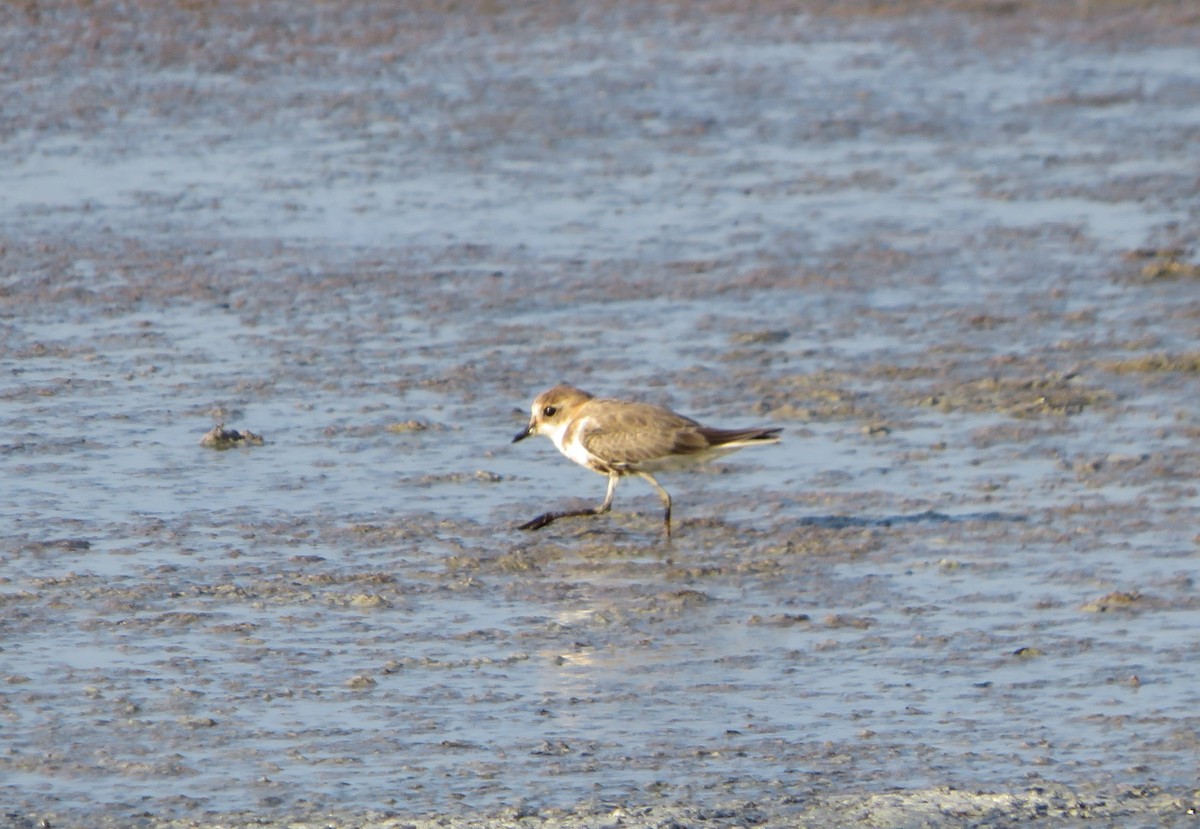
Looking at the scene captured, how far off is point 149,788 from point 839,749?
191 centimetres

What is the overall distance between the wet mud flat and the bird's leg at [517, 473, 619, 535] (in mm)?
68

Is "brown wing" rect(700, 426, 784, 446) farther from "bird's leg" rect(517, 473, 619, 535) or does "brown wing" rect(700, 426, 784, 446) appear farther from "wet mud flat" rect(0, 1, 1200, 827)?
"bird's leg" rect(517, 473, 619, 535)

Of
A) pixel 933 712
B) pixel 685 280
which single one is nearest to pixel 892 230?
pixel 685 280

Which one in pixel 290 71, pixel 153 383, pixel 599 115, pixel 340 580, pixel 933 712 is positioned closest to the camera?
pixel 933 712

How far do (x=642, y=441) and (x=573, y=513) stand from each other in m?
0.40

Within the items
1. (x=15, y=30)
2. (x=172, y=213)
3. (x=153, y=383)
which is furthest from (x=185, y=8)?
(x=153, y=383)

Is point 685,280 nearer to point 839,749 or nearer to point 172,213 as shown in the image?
point 172,213

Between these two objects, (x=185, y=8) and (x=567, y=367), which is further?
(x=185, y=8)

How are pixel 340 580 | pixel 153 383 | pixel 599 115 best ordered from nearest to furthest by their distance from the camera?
pixel 340 580
pixel 153 383
pixel 599 115

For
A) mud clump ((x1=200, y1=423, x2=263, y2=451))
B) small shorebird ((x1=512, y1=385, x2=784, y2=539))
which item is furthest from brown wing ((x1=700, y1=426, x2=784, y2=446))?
mud clump ((x1=200, y1=423, x2=263, y2=451))

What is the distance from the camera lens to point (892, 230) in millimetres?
13625

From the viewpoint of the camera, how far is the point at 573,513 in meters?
8.57

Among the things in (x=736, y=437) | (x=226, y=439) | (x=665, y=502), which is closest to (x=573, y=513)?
(x=665, y=502)

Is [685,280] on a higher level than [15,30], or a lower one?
lower
